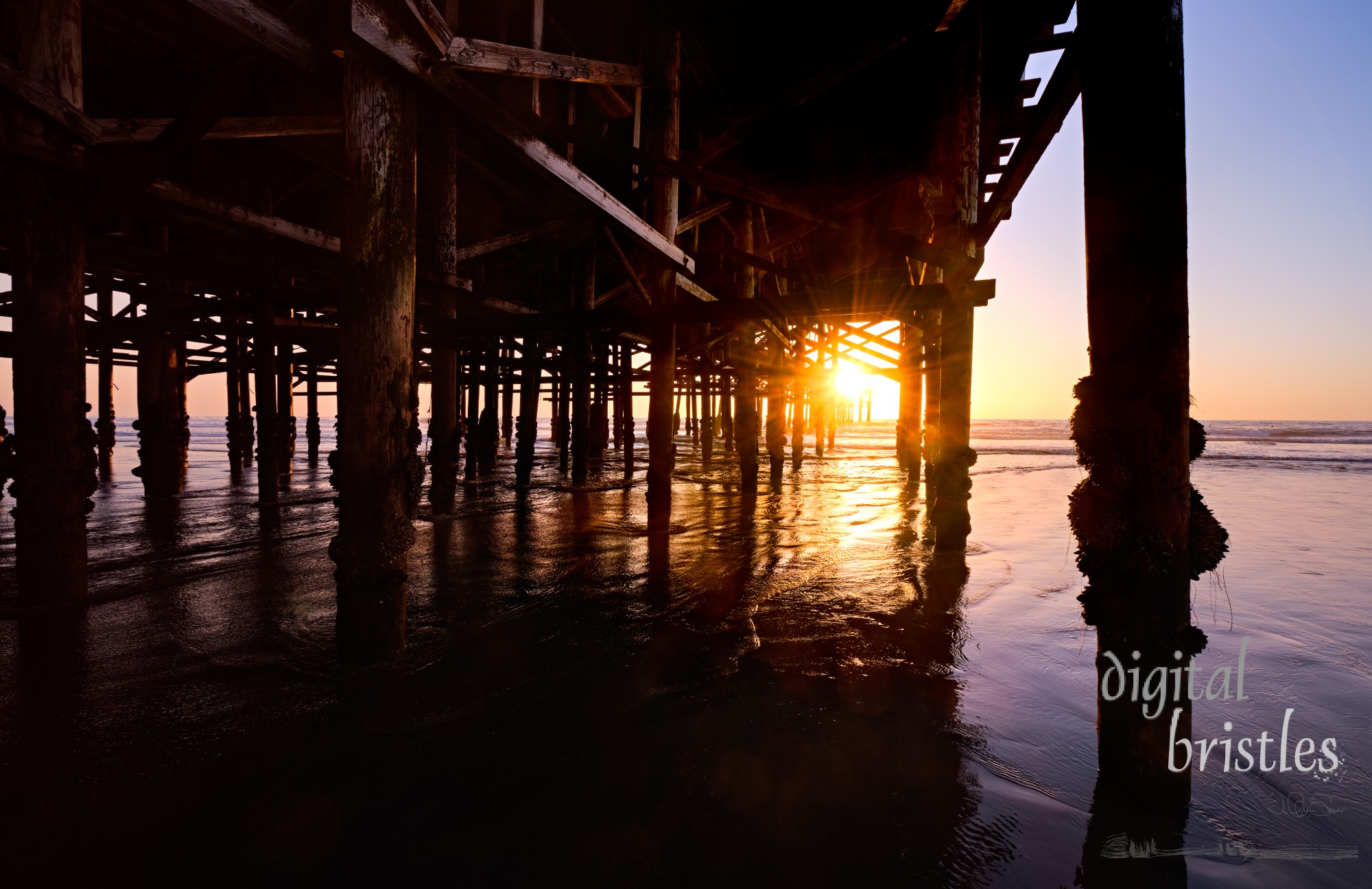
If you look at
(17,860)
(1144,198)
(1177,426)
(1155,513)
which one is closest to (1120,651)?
(1155,513)

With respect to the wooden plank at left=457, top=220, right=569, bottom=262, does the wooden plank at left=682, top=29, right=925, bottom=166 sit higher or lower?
higher

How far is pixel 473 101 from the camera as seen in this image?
310 cm

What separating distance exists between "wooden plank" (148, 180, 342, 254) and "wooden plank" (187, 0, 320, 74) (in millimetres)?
1808

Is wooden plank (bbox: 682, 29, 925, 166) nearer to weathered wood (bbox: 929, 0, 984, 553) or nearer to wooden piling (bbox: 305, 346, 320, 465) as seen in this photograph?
weathered wood (bbox: 929, 0, 984, 553)

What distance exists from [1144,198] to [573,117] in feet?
19.1

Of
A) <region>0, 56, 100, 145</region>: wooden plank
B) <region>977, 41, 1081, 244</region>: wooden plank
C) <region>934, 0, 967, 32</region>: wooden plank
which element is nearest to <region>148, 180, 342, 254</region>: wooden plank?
<region>0, 56, 100, 145</region>: wooden plank

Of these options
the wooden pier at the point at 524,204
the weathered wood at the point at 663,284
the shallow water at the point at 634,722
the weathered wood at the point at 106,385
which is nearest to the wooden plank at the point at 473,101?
the wooden pier at the point at 524,204

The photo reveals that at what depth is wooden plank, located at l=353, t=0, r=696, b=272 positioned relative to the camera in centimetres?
255

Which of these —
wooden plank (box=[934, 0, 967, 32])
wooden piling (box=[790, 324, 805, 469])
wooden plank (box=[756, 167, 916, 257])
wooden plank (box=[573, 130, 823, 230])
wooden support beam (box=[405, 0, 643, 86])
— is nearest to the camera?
wooden support beam (box=[405, 0, 643, 86])

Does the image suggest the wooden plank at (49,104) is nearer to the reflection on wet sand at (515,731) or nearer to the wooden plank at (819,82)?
the reflection on wet sand at (515,731)

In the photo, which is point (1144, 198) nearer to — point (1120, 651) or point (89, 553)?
point (1120, 651)

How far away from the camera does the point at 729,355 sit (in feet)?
29.1

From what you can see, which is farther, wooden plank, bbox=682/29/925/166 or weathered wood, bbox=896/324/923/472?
weathered wood, bbox=896/324/923/472

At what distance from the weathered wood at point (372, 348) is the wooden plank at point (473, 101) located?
125mm
